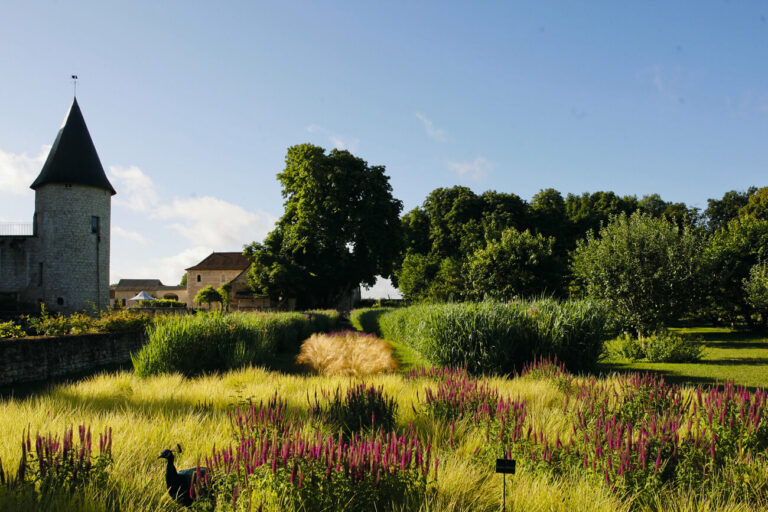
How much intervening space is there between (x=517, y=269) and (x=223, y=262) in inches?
1709

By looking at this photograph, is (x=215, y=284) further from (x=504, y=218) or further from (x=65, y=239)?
(x=504, y=218)

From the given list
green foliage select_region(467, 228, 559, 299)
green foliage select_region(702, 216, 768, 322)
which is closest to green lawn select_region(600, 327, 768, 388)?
green foliage select_region(702, 216, 768, 322)

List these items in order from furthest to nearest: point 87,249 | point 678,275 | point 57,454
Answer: point 87,249 < point 678,275 < point 57,454

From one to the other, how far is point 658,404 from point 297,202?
3130 centimetres

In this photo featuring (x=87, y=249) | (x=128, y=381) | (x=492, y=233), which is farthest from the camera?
(x=87, y=249)

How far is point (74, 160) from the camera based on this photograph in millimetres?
31172

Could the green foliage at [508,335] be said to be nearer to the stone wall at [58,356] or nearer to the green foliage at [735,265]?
Result: the stone wall at [58,356]

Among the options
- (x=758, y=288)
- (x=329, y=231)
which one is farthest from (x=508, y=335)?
(x=329, y=231)

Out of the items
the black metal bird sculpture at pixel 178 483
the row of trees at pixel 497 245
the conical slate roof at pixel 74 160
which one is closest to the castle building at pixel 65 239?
the conical slate roof at pixel 74 160

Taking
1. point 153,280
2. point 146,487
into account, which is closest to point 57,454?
point 146,487

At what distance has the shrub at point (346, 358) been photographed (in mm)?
9477

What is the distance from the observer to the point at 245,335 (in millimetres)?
11688

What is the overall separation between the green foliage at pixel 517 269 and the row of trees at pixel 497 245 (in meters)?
0.05

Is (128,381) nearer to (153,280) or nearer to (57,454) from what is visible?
(57,454)
